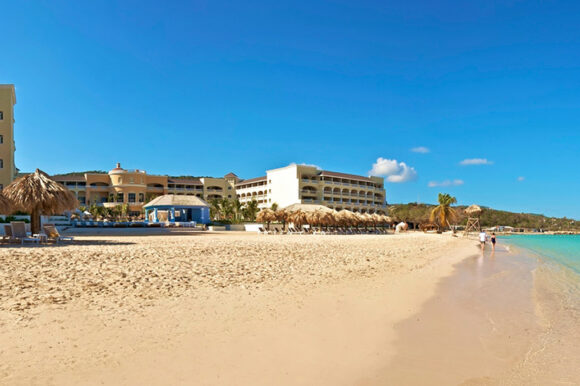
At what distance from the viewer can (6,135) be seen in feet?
118

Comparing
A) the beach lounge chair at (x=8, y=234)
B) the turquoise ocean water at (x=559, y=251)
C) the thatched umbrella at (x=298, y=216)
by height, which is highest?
the thatched umbrella at (x=298, y=216)

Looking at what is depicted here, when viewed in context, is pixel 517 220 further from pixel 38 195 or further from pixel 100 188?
pixel 38 195

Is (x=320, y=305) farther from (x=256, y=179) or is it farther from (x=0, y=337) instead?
(x=256, y=179)

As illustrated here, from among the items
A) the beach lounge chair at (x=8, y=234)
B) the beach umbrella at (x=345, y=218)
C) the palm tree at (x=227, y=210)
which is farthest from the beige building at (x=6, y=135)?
the beach umbrella at (x=345, y=218)

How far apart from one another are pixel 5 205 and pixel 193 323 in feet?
52.4

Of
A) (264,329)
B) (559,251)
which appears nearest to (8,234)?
(264,329)

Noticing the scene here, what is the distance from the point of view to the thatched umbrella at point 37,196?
16062 millimetres

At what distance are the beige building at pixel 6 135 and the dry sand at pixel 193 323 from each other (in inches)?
1284

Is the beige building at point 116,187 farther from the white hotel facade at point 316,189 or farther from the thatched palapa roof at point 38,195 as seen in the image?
the thatched palapa roof at point 38,195

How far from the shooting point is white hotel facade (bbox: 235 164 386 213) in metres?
62.3

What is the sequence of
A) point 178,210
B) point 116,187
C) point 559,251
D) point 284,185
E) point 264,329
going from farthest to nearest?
point 284,185 < point 116,187 < point 178,210 < point 559,251 < point 264,329

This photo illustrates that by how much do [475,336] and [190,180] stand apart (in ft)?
223

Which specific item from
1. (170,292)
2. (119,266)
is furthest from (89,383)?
(119,266)

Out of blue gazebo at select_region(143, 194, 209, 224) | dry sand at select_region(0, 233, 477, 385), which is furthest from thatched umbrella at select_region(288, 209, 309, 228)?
dry sand at select_region(0, 233, 477, 385)
